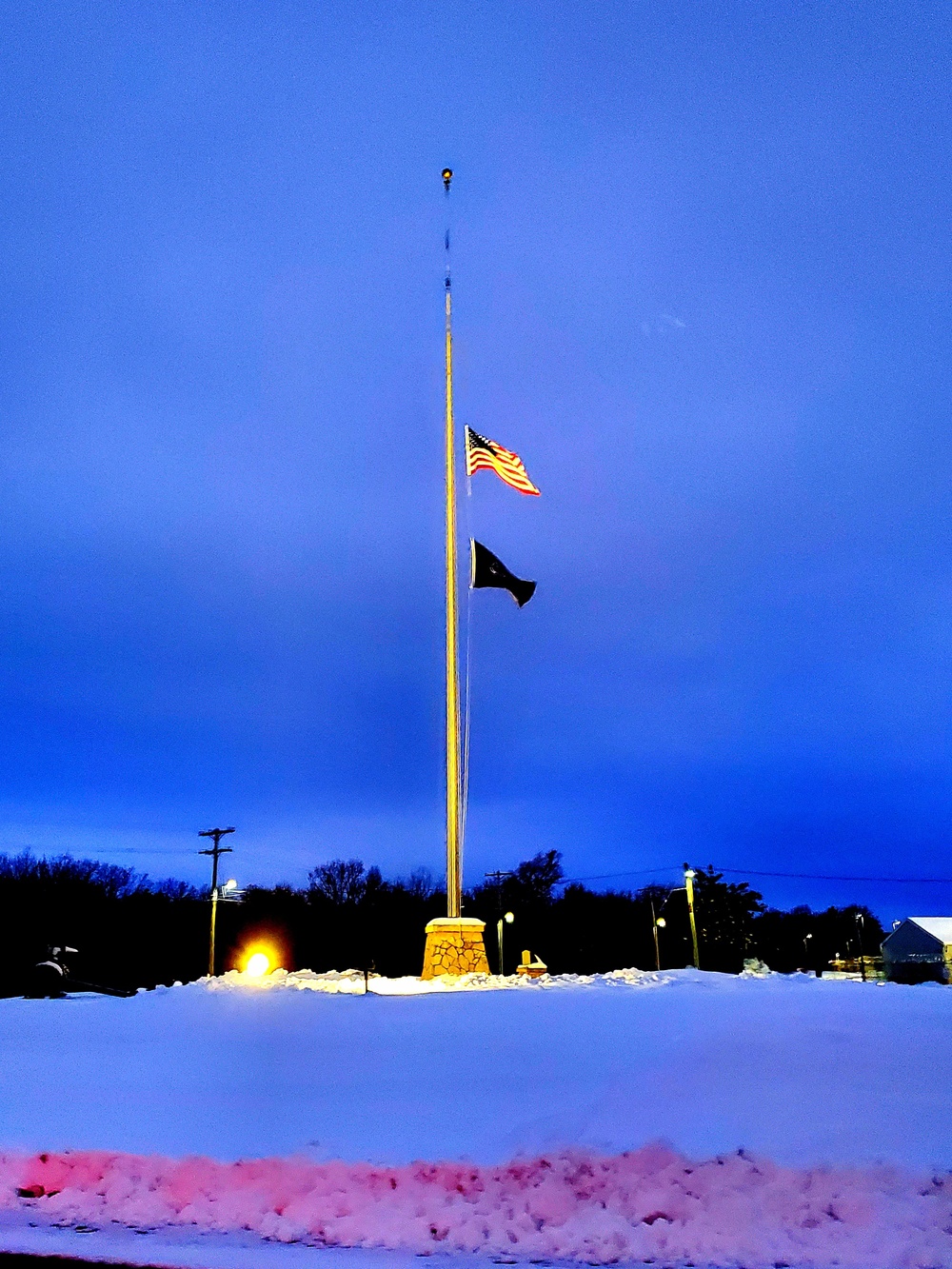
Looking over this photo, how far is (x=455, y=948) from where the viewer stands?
14.6 metres

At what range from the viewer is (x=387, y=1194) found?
19.5 ft

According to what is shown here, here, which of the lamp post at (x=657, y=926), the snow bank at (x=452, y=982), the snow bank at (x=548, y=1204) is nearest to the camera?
the snow bank at (x=548, y=1204)

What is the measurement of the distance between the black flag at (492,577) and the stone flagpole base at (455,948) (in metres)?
5.18

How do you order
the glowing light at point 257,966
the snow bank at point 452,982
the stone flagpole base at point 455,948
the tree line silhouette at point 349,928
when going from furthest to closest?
the tree line silhouette at point 349,928, the stone flagpole base at point 455,948, the glowing light at point 257,966, the snow bank at point 452,982

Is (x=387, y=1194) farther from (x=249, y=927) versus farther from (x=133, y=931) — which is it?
(x=249, y=927)

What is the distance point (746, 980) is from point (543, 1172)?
697 centimetres

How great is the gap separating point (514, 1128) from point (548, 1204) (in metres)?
0.73

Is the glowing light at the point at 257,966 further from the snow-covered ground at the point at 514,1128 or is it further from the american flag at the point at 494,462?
the american flag at the point at 494,462

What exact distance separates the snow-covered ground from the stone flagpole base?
523 cm

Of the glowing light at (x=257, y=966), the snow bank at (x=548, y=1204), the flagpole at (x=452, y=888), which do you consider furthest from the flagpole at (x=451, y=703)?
the snow bank at (x=548, y=1204)

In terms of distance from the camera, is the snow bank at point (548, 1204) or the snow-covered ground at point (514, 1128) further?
the snow-covered ground at point (514, 1128)

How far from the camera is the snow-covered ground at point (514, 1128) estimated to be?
17.9 ft

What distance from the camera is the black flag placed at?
625 inches

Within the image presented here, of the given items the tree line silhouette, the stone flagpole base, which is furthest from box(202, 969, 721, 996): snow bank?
the tree line silhouette
